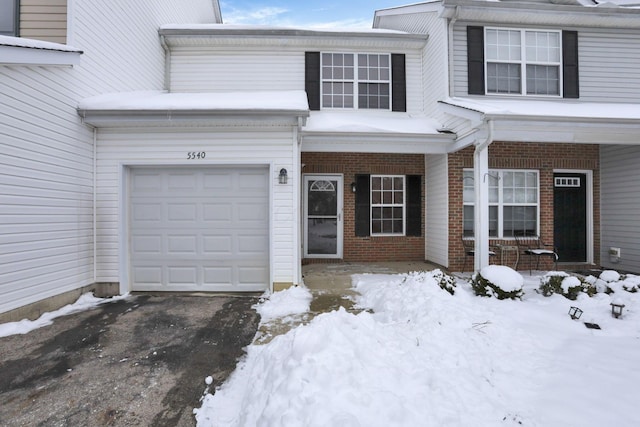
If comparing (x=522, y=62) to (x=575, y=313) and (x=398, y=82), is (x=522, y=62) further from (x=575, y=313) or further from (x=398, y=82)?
(x=575, y=313)

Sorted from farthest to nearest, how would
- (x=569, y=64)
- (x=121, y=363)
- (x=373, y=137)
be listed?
(x=569, y=64), (x=373, y=137), (x=121, y=363)

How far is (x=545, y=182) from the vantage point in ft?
25.4

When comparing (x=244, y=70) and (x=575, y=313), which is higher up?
(x=244, y=70)

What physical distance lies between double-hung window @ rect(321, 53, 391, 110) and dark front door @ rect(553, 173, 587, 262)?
5090mm

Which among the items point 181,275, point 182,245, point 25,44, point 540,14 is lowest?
point 181,275

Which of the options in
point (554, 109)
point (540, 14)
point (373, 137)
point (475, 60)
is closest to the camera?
point (554, 109)

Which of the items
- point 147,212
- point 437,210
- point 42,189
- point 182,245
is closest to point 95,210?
point 147,212

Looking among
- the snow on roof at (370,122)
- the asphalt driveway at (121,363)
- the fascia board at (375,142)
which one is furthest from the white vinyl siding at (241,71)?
the asphalt driveway at (121,363)

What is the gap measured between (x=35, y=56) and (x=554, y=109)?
906 cm

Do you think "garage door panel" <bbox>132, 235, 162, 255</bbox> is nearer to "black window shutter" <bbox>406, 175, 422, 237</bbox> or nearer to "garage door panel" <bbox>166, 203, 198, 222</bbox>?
"garage door panel" <bbox>166, 203, 198, 222</bbox>

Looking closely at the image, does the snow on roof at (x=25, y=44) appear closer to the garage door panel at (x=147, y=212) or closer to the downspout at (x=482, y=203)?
the garage door panel at (x=147, y=212)

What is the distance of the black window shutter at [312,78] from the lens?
8547 millimetres

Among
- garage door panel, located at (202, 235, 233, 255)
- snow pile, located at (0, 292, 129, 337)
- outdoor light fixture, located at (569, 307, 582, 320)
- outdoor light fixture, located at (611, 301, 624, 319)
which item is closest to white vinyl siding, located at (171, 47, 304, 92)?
garage door panel, located at (202, 235, 233, 255)

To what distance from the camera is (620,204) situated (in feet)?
25.4
